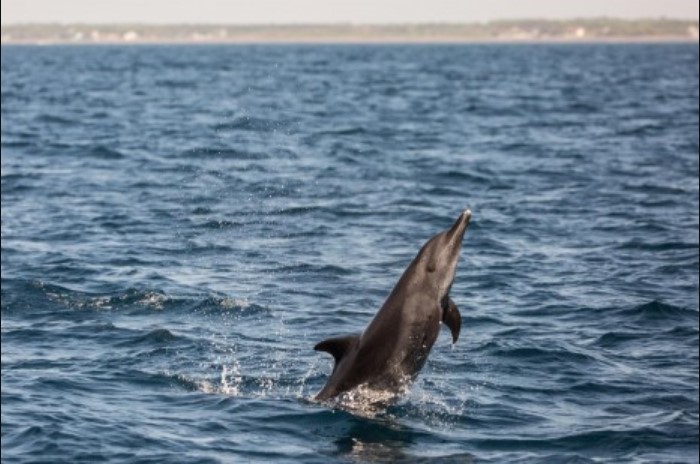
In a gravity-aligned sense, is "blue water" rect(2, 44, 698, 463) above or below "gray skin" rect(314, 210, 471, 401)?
below

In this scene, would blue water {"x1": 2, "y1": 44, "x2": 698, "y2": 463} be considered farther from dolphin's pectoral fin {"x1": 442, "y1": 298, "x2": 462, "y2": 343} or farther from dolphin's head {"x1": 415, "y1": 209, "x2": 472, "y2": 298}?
dolphin's head {"x1": 415, "y1": 209, "x2": 472, "y2": 298}

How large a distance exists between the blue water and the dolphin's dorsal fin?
654 mm

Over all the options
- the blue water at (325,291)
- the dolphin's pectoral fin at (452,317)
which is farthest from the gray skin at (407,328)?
the blue water at (325,291)

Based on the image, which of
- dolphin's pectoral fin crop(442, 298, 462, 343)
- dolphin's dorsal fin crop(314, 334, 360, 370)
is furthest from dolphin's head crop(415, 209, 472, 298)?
dolphin's dorsal fin crop(314, 334, 360, 370)

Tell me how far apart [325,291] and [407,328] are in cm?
723

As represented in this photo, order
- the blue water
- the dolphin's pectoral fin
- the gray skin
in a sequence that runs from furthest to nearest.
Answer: the dolphin's pectoral fin, the gray skin, the blue water

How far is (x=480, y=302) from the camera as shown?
21875 millimetres

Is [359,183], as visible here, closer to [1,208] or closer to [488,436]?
[1,208]

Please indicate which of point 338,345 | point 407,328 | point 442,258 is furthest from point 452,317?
point 338,345

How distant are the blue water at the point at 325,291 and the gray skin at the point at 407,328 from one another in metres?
0.50

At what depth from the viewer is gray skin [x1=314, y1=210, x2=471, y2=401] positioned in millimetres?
15062

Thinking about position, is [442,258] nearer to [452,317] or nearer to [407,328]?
[452,317]

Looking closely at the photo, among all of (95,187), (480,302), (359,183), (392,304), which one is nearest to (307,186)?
(359,183)

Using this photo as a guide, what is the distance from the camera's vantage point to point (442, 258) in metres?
15.3
